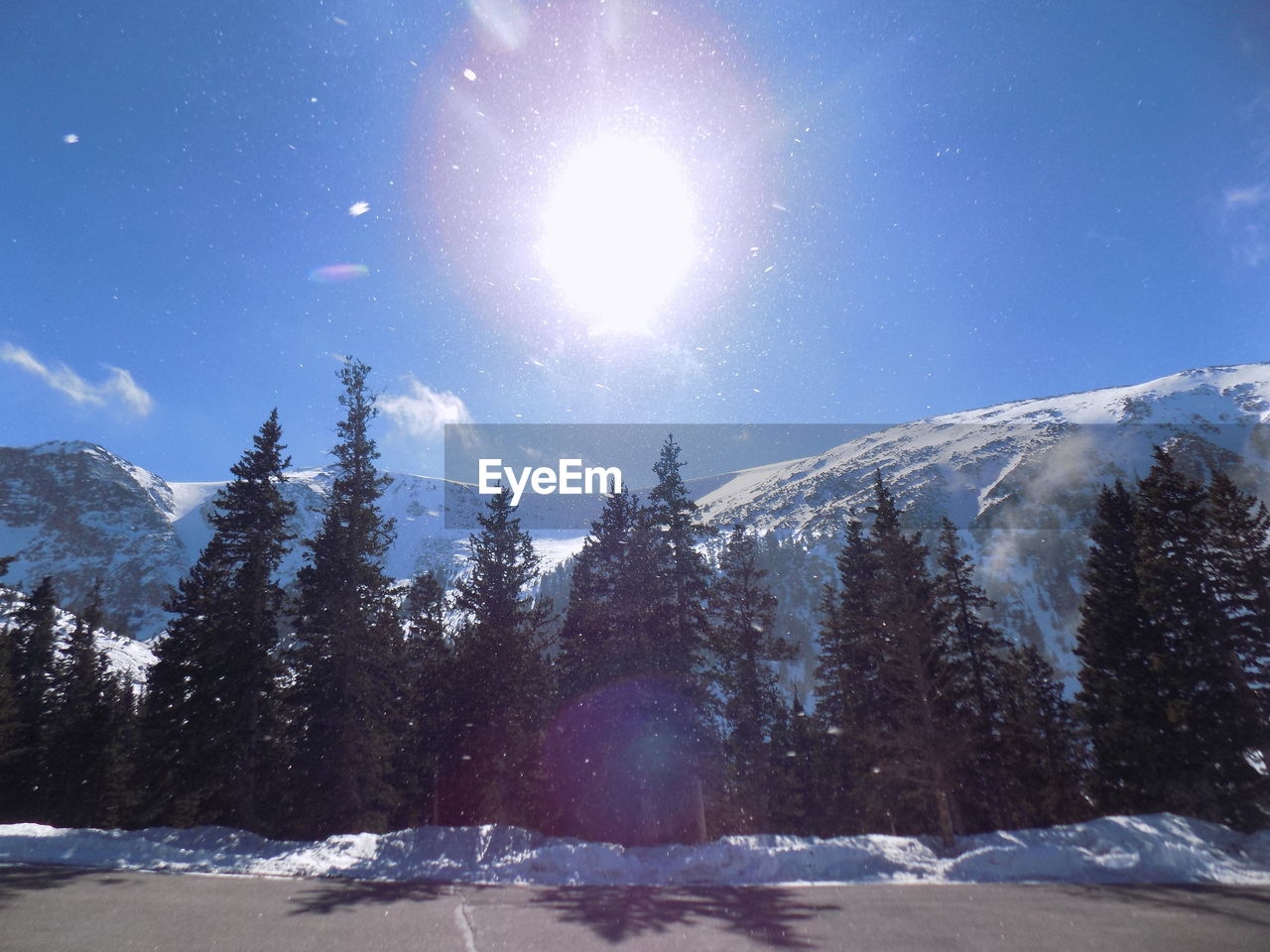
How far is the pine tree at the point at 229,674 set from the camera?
21.8 metres

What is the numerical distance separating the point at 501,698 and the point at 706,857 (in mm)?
13401

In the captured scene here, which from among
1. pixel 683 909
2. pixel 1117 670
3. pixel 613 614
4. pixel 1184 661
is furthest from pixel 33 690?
pixel 1184 661

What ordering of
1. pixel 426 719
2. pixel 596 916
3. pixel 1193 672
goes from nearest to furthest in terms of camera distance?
pixel 596 916
pixel 1193 672
pixel 426 719

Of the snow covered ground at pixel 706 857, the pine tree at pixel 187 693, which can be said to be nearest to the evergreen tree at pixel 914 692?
the snow covered ground at pixel 706 857

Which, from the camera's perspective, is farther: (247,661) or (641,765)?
(247,661)

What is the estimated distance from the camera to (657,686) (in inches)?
835

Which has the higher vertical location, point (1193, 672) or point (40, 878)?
point (1193, 672)

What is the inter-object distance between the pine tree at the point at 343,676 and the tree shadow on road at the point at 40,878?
485 inches

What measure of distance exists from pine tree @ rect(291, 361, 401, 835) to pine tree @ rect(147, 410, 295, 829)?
1244 millimetres

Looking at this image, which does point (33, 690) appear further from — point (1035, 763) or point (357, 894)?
point (1035, 763)

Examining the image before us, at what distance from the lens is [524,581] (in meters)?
27.3

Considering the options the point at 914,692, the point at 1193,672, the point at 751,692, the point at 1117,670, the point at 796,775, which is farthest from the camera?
the point at 796,775

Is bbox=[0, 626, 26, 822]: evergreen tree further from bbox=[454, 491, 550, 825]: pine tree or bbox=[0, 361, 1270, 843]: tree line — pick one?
bbox=[454, 491, 550, 825]: pine tree

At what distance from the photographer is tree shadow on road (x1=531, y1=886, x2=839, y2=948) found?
279 inches
